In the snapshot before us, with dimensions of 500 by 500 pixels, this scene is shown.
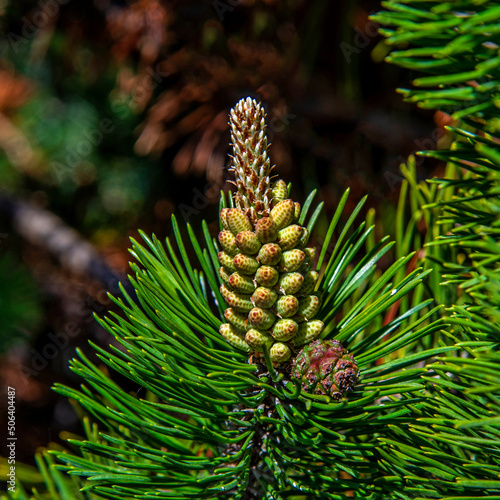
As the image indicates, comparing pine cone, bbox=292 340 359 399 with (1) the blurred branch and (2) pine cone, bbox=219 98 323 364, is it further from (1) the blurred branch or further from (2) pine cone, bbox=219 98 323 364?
(1) the blurred branch

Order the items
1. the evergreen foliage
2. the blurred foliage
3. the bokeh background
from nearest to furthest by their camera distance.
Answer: the evergreen foliage, the bokeh background, the blurred foliage

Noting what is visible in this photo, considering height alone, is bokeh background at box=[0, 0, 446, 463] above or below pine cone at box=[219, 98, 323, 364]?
above

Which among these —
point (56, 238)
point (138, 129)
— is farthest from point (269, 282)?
point (56, 238)

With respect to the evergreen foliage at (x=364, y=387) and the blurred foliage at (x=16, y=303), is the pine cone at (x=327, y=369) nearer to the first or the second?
the evergreen foliage at (x=364, y=387)

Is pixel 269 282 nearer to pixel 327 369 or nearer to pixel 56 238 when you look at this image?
pixel 327 369

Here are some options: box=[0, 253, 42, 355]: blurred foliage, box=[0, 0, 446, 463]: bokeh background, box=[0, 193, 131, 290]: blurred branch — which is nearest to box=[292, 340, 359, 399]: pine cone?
box=[0, 0, 446, 463]: bokeh background

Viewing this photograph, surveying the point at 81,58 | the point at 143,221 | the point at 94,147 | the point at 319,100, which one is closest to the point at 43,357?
the point at 143,221
